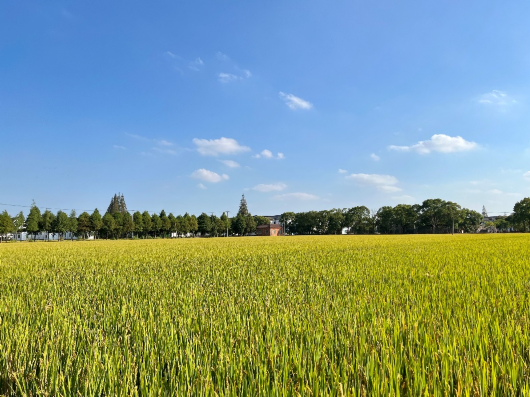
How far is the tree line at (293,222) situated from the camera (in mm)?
67625

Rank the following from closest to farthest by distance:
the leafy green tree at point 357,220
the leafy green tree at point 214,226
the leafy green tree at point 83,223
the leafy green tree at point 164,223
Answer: the leafy green tree at point 83,223, the leafy green tree at point 164,223, the leafy green tree at point 214,226, the leafy green tree at point 357,220

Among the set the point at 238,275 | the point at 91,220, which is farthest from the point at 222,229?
the point at 238,275

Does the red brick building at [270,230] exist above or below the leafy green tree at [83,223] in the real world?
below

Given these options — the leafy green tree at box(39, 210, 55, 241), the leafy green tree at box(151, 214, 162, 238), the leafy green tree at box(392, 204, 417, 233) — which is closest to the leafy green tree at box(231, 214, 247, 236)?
the leafy green tree at box(151, 214, 162, 238)

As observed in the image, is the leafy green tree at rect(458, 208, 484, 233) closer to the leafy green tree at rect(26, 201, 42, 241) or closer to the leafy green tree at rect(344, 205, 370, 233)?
the leafy green tree at rect(344, 205, 370, 233)

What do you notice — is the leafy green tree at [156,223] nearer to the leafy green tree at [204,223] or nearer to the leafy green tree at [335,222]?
the leafy green tree at [204,223]

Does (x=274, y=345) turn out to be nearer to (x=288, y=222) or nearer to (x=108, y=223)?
(x=108, y=223)

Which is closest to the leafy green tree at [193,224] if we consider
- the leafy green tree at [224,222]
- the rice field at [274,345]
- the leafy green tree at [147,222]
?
the leafy green tree at [224,222]

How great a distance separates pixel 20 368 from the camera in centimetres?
191

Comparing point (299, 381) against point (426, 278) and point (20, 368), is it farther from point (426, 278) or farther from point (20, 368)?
point (426, 278)

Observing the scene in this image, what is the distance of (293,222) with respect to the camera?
114562 millimetres

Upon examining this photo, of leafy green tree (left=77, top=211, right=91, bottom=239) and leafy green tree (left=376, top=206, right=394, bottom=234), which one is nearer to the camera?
leafy green tree (left=77, top=211, right=91, bottom=239)

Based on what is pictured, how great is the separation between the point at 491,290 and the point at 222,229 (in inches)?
3592

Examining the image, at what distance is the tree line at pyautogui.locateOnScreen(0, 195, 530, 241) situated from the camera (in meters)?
67.6
